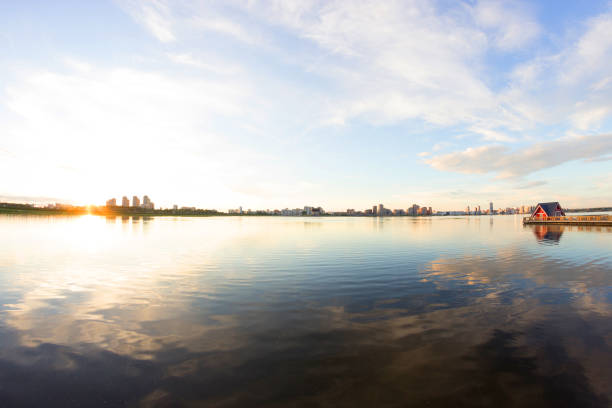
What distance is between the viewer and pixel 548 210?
9262 centimetres

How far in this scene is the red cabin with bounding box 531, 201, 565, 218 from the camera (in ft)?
294

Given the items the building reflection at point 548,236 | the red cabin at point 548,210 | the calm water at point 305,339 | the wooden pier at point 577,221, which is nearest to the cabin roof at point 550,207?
the red cabin at point 548,210

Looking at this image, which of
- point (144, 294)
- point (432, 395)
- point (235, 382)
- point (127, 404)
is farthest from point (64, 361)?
point (432, 395)

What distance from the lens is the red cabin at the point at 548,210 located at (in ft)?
294

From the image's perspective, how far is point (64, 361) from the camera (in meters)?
8.30

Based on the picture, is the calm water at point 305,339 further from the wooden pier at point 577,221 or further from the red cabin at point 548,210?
the red cabin at point 548,210

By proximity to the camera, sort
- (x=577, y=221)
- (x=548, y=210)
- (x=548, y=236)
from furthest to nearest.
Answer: (x=548, y=210) → (x=577, y=221) → (x=548, y=236)

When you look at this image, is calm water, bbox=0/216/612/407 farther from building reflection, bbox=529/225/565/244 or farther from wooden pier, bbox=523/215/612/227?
wooden pier, bbox=523/215/612/227

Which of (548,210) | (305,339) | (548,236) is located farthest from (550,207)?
(305,339)

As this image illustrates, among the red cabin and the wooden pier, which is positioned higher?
the red cabin

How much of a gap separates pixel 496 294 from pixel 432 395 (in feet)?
37.5

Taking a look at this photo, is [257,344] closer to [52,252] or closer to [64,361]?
[64,361]

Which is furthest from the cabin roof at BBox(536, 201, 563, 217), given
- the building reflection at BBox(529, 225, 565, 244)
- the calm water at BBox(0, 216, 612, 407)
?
the calm water at BBox(0, 216, 612, 407)

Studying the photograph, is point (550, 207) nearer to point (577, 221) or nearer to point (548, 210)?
point (548, 210)
